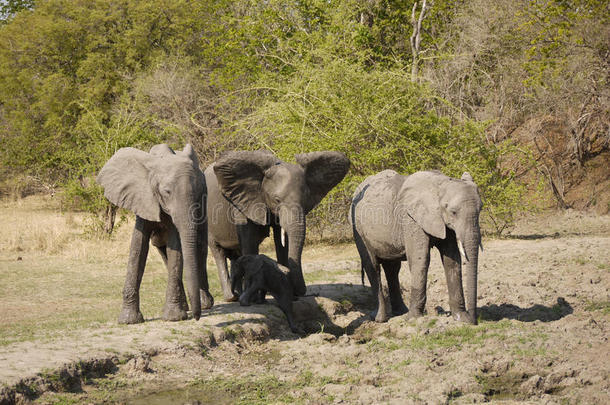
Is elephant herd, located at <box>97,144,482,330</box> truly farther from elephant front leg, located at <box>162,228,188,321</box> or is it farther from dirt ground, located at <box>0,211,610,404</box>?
dirt ground, located at <box>0,211,610,404</box>

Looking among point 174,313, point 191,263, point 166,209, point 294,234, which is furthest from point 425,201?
point 174,313

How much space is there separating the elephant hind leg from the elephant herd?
16mm

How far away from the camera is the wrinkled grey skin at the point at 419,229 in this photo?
9023 millimetres

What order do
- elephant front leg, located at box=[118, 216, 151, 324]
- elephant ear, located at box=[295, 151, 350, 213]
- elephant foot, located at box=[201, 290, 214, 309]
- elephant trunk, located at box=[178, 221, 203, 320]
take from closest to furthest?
elephant trunk, located at box=[178, 221, 203, 320] < elephant front leg, located at box=[118, 216, 151, 324] < elephant foot, located at box=[201, 290, 214, 309] < elephant ear, located at box=[295, 151, 350, 213]

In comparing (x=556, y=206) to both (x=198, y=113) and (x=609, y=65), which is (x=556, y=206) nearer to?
(x=609, y=65)

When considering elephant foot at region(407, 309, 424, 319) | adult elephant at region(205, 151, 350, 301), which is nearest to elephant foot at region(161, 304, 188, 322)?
adult elephant at region(205, 151, 350, 301)

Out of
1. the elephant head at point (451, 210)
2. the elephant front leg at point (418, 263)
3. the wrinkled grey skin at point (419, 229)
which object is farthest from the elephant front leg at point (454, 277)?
the elephant front leg at point (418, 263)

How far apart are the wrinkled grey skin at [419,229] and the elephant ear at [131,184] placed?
3247 millimetres

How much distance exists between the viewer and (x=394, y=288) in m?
11.5

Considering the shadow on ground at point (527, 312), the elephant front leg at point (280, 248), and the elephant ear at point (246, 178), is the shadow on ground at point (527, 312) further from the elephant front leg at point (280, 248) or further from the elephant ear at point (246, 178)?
the elephant ear at point (246, 178)

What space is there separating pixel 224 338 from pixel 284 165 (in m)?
2.90

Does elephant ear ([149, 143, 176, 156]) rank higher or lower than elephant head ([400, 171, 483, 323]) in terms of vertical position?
higher

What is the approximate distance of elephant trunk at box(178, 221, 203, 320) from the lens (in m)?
8.70

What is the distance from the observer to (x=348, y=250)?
18.4 meters
